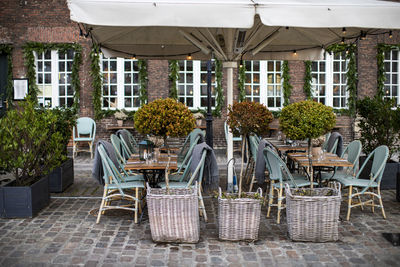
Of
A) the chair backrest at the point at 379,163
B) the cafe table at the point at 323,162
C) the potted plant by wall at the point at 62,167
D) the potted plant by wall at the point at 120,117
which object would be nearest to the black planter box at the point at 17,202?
the potted plant by wall at the point at 62,167

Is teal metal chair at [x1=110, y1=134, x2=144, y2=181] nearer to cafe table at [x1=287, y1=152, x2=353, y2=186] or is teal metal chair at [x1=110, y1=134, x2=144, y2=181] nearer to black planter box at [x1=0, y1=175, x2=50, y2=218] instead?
black planter box at [x1=0, y1=175, x2=50, y2=218]

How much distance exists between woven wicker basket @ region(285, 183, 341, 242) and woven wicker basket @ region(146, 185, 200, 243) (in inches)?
39.5

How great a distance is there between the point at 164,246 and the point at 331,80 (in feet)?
31.2

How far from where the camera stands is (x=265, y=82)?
12.1 meters

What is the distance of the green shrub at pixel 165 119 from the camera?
476 centimetres

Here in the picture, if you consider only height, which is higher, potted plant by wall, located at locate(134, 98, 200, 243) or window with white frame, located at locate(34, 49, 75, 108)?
window with white frame, located at locate(34, 49, 75, 108)

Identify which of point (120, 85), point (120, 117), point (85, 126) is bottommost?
point (85, 126)

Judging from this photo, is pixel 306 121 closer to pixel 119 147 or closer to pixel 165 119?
pixel 165 119

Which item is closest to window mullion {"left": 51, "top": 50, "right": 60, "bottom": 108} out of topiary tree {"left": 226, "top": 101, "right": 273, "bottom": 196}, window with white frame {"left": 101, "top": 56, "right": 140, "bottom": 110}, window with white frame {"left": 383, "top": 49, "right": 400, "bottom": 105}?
window with white frame {"left": 101, "top": 56, "right": 140, "bottom": 110}

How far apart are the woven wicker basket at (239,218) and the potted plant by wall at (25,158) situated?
2536mm

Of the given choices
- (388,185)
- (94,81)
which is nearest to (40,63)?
(94,81)

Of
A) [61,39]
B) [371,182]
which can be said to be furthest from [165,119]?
[61,39]

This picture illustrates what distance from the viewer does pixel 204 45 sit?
584 cm

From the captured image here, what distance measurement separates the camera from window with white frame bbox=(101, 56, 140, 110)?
39.1 ft
